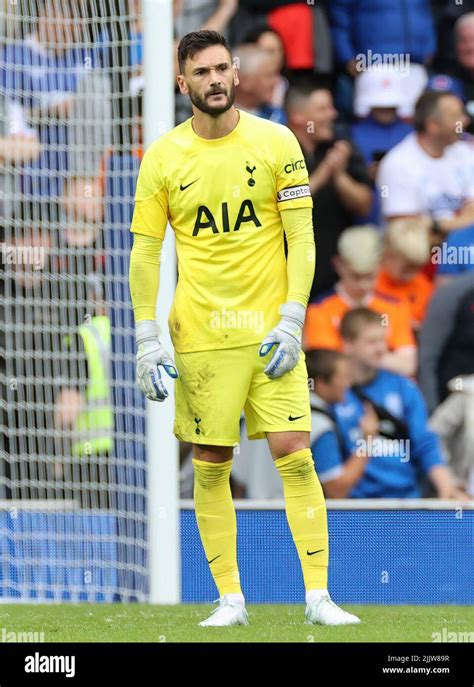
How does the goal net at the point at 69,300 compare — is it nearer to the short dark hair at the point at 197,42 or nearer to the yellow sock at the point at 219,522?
the yellow sock at the point at 219,522

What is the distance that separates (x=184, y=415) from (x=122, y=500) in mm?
2013

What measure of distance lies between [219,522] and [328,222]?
258 cm

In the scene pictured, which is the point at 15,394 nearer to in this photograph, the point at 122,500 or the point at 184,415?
the point at 122,500

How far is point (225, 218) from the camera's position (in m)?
5.55

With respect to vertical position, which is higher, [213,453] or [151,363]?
[151,363]

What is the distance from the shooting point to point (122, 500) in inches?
299

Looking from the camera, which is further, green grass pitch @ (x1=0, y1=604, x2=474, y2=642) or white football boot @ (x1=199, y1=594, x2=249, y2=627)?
white football boot @ (x1=199, y1=594, x2=249, y2=627)

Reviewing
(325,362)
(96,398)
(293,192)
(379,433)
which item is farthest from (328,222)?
(293,192)

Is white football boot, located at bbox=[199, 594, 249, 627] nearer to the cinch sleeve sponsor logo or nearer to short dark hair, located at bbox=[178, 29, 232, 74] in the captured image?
the cinch sleeve sponsor logo

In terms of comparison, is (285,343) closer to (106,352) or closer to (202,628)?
(202,628)

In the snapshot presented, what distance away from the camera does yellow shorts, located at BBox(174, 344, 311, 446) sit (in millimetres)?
Result: 5531

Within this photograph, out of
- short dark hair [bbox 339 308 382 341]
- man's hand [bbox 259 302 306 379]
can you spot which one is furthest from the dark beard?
short dark hair [bbox 339 308 382 341]

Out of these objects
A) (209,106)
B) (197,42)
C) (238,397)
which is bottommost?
(238,397)

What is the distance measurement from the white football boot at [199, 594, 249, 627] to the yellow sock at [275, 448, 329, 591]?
302 millimetres
